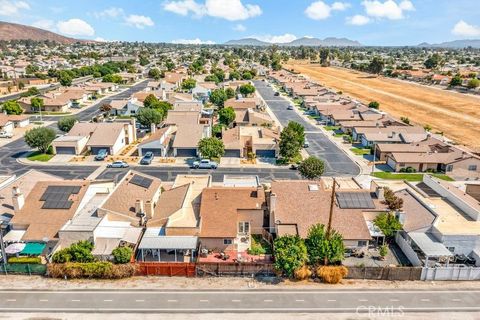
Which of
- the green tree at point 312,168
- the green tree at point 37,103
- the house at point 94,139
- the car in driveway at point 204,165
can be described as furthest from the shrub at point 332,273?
the green tree at point 37,103

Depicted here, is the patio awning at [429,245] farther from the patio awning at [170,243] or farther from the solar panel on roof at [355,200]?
the patio awning at [170,243]

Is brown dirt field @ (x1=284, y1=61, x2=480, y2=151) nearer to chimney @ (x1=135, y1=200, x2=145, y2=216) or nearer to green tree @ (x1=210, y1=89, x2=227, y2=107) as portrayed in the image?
green tree @ (x1=210, y1=89, x2=227, y2=107)

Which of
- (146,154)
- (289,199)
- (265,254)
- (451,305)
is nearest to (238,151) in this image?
(146,154)

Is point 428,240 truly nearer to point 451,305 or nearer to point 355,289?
point 451,305

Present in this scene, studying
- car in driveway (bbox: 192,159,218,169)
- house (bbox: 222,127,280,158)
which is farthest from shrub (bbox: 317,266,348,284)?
house (bbox: 222,127,280,158)

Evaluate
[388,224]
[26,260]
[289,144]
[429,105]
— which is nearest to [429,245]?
[388,224]
